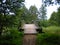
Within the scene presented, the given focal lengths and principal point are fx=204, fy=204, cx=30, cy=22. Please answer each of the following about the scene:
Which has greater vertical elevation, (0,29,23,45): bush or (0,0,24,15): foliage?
(0,0,24,15): foliage

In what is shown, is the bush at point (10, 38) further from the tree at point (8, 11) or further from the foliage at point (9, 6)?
the foliage at point (9, 6)

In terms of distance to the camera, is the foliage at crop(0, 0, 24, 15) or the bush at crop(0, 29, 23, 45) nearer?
the bush at crop(0, 29, 23, 45)

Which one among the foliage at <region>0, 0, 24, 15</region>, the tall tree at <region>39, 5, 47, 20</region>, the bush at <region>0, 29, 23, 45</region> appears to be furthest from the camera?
the tall tree at <region>39, 5, 47, 20</region>

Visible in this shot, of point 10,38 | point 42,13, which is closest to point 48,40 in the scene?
point 10,38

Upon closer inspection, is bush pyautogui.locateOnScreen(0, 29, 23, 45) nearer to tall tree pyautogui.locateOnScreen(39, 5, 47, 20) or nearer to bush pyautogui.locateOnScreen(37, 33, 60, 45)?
bush pyautogui.locateOnScreen(37, 33, 60, 45)

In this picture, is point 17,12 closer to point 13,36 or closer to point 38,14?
point 13,36

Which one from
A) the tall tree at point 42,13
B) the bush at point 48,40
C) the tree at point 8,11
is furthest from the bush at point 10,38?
the tall tree at point 42,13

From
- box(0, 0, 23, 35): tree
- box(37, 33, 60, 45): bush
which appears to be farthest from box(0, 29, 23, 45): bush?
box(37, 33, 60, 45): bush

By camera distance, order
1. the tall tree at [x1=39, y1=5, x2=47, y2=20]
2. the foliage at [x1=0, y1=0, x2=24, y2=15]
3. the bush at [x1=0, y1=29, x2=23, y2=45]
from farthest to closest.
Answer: the tall tree at [x1=39, y1=5, x2=47, y2=20] → the foliage at [x1=0, y1=0, x2=24, y2=15] → the bush at [x1=0, y1=29, x2=23, y2=45]

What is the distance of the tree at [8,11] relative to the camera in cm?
1694

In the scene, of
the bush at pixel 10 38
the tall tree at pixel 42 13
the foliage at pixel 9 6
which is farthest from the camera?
the tall tree at pixel 42 13

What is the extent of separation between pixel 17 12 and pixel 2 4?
163cm

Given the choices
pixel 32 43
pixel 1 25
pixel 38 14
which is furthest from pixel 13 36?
pixel 38 14

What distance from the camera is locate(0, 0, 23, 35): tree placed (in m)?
16.9
